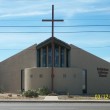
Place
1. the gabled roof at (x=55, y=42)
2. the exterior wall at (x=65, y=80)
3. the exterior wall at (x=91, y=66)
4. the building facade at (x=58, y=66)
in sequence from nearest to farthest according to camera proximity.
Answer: the exterior wall at (x=65, y=80) → the building facade at (x=58, y=66) → the gabled roof at (x=55, y=42) → the exterior wall at (x=91, y=66)

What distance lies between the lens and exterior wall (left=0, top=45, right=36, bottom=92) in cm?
6334

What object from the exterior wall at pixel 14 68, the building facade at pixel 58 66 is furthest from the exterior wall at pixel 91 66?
the exterior wall at pixel 14 68

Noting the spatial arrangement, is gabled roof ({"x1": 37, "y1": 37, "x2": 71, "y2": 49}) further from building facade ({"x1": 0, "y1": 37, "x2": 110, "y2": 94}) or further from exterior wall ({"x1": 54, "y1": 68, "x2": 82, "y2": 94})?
exterior wall ({"x1": 54, "y1": 68, "x2": 82, "y2": 94})

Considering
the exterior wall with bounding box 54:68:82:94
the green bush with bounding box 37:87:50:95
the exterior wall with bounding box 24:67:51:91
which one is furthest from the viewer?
the exterior wall with bounding box 24:67:51:91

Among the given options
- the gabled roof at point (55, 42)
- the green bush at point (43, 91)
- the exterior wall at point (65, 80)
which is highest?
the gabled roof at point (55, 42)

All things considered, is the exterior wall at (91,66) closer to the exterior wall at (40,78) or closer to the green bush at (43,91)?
the exterior wall at (40,78)

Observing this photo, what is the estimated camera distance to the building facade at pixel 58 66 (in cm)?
5932

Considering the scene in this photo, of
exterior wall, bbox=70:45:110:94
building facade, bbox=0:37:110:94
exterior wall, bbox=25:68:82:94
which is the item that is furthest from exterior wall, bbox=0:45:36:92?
exterior wall, bbox=70:45:110:94

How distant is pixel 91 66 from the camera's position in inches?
2518

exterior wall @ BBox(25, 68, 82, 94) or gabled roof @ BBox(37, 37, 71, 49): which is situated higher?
gabled roof @ BBox(37, 37, 71, 49)

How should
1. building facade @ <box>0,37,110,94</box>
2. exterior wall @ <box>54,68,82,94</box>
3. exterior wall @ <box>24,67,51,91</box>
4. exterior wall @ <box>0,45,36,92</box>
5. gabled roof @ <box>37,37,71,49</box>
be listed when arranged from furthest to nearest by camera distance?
exterior wall @ <box>0,45,36,92</box>
gabled roof @ <box>37,37,71,49</box>
building facade @ <box>0,37,110,94</box>
exterior wall @ <box>24,67,51,91</box>
exterior wall @ <box>54,68,82,94</box>

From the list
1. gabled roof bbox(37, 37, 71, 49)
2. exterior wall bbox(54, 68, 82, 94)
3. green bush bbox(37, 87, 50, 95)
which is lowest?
green bush bbox(37, 87, 50, 95)

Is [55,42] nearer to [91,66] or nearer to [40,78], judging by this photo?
[40,78]

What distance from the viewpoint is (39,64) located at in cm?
6228
